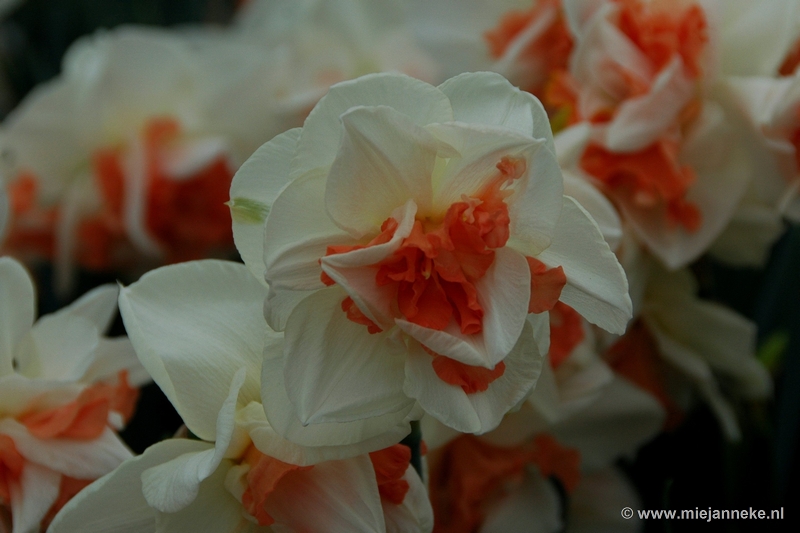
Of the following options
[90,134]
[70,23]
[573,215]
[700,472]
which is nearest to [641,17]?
[573,215]

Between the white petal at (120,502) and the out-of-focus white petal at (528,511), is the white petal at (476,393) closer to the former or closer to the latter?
the white petal at (120,502)

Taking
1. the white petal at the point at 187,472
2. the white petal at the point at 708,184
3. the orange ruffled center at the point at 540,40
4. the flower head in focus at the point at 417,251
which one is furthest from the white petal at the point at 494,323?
the orange ruffled center at the point at 540,40

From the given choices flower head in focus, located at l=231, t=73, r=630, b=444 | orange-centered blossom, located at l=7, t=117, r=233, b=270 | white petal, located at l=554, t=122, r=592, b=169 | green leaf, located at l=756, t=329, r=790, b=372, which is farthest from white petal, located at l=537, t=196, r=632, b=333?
orange-centered blossom, located at l=7, t=117, r=233, b=270

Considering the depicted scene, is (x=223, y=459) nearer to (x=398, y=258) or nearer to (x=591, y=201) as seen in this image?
(x=398, y=258)

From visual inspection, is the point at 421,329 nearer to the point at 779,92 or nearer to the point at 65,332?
the point at 65,332

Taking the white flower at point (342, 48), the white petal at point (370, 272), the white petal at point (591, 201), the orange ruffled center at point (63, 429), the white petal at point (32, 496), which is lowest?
the white flower at point (342, 48)

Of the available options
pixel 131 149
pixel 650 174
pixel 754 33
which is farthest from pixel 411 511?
pixel 131 149

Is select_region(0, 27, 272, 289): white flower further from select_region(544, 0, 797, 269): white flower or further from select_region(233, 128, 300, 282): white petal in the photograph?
select_region(233, 128, 300, 282): white petal
